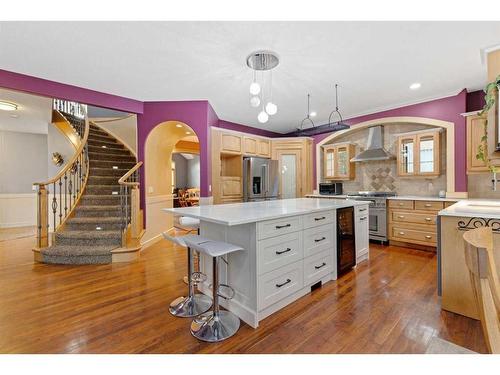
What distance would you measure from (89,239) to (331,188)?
4.81 m

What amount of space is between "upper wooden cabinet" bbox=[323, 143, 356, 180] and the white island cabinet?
9.92 feet

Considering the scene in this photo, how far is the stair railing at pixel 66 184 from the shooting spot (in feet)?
12.0

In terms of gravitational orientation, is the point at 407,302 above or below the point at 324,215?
below

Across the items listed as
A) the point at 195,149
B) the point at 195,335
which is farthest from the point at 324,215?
the point at 195,149

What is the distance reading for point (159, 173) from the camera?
487 centimetres

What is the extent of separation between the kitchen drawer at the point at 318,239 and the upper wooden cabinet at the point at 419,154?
2694 mm

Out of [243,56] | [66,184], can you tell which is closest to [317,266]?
[243,56]

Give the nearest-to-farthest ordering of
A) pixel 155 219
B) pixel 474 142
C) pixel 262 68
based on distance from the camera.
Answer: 1. pixel 262 68
2. pixel 474 142
3. pixel 155 219

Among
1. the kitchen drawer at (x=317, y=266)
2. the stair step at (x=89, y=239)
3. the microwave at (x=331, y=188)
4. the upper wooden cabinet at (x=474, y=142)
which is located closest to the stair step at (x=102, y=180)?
the stair step at (x=89, y=239)

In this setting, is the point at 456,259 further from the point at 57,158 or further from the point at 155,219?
the point at 57,158

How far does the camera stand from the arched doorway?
4.41 meters

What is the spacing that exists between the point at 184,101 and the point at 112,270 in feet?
9.67
